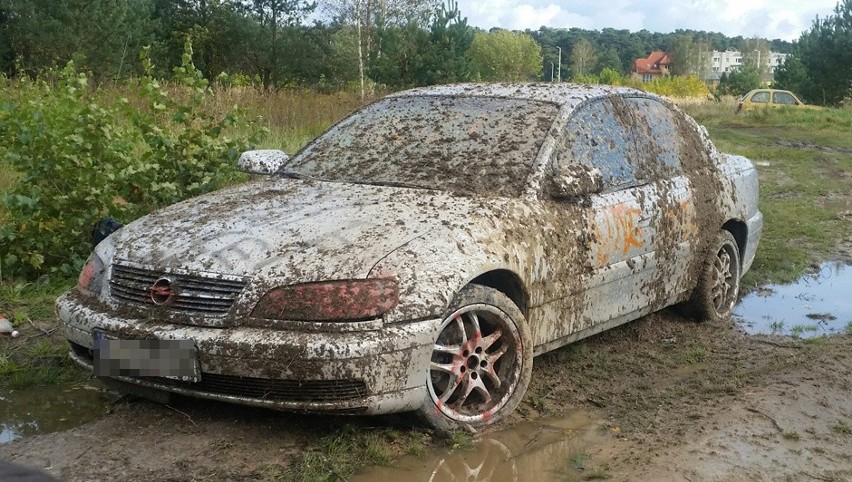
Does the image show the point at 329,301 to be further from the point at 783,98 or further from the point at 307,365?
the point at 783,98

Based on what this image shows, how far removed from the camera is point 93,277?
4.46m

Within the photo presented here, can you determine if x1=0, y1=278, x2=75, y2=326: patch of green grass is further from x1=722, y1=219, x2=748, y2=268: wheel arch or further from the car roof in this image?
x1=722, y1=219, x2=748, y2=268: wheel arch

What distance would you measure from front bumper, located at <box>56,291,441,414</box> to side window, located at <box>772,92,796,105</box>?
107 ft

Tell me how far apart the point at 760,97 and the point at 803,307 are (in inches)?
1137

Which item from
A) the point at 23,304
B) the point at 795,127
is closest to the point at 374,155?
the point at 23,304

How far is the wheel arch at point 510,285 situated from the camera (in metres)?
4.55

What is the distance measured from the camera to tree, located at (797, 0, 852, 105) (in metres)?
44.2

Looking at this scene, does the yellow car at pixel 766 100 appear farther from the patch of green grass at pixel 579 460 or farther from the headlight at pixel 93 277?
the headlight at pixel 93 277

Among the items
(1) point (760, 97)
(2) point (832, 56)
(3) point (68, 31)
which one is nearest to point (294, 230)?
(3) point (68, 31)

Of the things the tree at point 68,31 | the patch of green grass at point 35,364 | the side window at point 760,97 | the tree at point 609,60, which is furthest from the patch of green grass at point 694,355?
the tree at point 609,60

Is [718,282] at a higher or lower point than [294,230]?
lower

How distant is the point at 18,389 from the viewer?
488 centimetres

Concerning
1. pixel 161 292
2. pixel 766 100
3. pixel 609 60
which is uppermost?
pixel 161 292

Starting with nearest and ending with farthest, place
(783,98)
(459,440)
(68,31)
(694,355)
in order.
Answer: (459,440) < (694,355) < (68,31) < (783,98)
